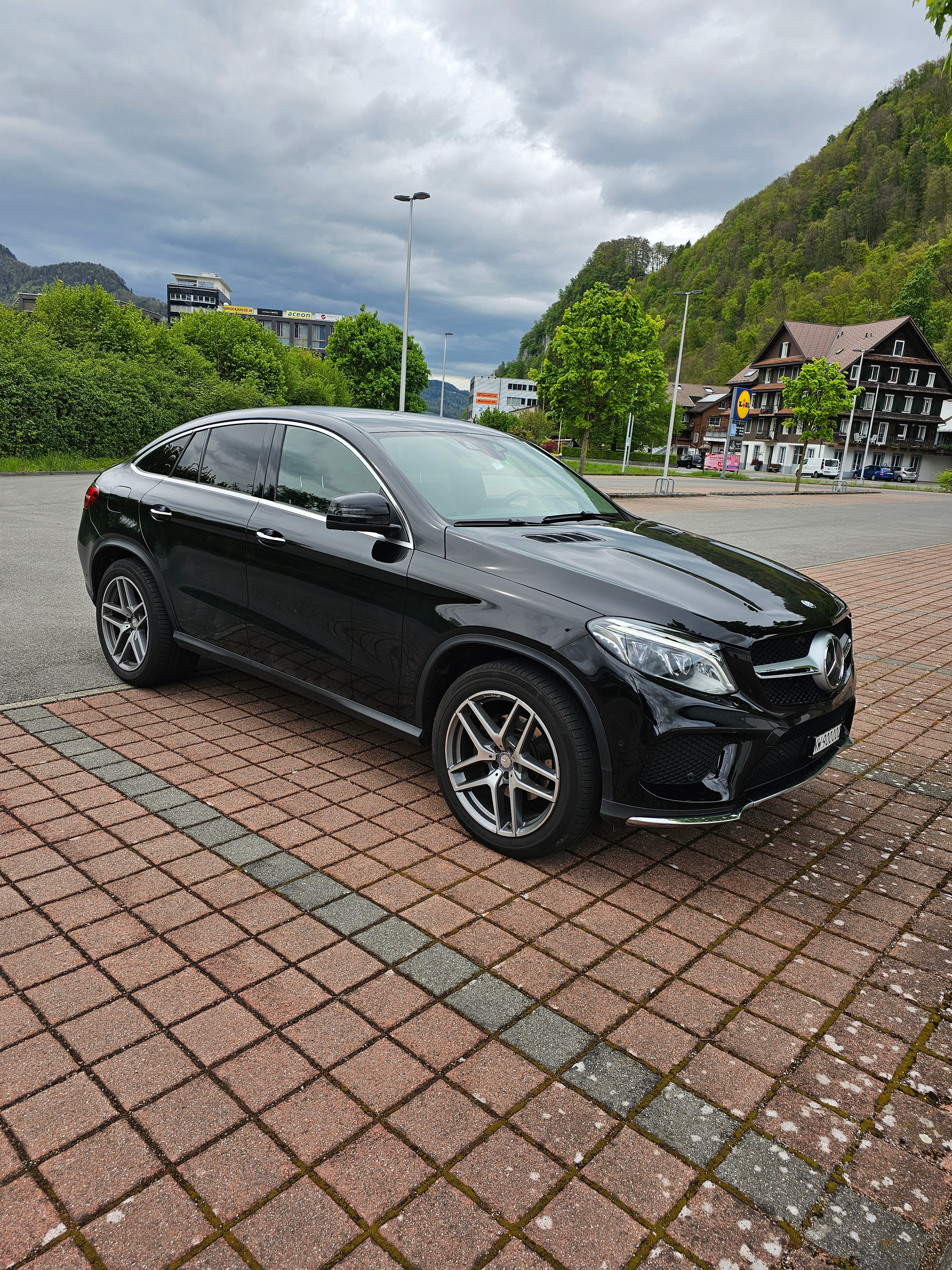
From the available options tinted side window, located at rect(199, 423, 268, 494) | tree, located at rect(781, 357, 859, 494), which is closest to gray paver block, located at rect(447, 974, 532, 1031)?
tinted side window, located at rect(199, 423, 268, 494)

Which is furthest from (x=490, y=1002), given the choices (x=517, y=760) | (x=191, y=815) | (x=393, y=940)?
(x=191, y=815)

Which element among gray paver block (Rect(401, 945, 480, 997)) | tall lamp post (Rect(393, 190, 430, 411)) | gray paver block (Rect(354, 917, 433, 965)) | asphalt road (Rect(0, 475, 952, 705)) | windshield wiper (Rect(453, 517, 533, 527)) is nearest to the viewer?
gray paver block (Rect(401, 945, 480, 997))

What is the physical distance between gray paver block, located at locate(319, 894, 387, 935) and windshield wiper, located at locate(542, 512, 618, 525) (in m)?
1.98

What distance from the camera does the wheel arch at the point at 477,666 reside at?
3.12 meters

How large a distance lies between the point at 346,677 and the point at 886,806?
106 inches

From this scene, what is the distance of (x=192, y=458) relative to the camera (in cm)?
501

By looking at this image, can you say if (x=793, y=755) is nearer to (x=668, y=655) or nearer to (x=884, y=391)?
(x=668, y=655)

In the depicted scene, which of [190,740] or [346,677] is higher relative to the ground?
[346,677]

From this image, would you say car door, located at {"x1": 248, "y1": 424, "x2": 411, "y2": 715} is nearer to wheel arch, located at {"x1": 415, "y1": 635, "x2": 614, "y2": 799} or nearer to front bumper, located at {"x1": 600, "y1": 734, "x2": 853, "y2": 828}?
wheel arch, located at {"x1": 415, "y1": 635, "x2": 614, "y2": 799}

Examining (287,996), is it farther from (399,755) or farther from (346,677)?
(399,755)

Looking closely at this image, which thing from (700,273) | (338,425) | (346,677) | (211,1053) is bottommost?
(211,1053)

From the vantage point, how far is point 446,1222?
1864 millimetres

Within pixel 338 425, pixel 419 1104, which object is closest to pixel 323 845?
pixel 419 1104

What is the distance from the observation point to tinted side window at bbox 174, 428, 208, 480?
4961mm
